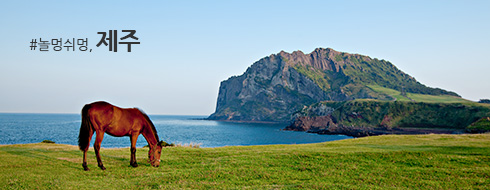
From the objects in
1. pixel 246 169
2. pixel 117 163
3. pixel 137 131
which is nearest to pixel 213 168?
pixel 246 169

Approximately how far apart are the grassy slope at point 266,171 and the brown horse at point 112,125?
1.00 m

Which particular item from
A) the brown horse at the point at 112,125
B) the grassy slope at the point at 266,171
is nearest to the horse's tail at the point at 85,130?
the brown horse at the point at 112,125

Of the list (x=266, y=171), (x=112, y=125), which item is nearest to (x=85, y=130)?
(x=112, y=125)

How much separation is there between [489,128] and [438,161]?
13461cm

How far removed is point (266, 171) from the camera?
51.6 feet

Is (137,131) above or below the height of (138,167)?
above

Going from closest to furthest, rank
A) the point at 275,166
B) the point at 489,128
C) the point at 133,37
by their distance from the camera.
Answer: the point at 275,166 → the point at 133,37 → the point at 489,128

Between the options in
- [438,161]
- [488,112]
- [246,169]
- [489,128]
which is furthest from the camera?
[488,112]

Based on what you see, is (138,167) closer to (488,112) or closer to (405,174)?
(405,174)

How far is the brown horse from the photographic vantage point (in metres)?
15.6

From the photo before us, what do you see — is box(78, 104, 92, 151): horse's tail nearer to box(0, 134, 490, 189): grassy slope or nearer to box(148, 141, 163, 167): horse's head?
box(0, 134, 490, 189): grassy slope

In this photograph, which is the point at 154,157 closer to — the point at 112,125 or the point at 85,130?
the point at 112,125

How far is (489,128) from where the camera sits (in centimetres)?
12350

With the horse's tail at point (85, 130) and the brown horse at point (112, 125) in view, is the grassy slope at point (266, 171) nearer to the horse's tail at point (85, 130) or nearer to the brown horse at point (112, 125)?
the brown horse at point (112, 125)
